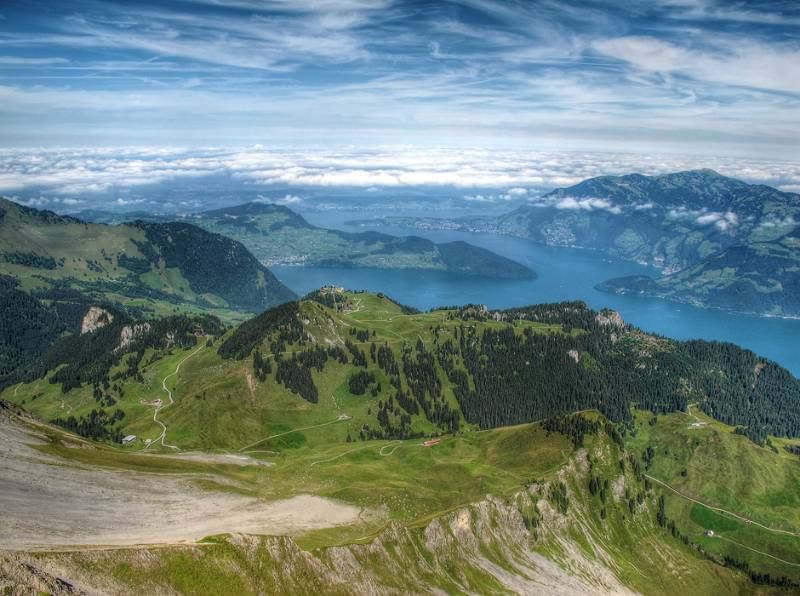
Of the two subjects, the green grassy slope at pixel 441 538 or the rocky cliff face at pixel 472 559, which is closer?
the rocky cliff face at pixel 472 559

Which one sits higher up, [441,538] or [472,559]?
[441,538]

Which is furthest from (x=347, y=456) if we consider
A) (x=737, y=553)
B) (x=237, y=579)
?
(x=737, y=553)

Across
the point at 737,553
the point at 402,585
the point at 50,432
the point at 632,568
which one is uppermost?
the point at 50,432

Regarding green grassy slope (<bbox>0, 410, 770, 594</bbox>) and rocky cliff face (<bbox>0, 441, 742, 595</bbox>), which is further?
green grassy slope (<bbox>0, 410, 770, 594</bbox>)

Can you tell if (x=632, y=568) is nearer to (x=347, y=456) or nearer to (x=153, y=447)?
(x=347, y=456)

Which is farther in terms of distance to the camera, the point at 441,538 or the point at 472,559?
the point at 472,559

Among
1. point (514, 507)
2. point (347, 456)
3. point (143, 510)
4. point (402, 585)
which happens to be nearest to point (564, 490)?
point (514, 507)

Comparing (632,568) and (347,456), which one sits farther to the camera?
(347,456)

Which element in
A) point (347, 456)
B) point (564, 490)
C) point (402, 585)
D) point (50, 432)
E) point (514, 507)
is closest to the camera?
point (402, 585)

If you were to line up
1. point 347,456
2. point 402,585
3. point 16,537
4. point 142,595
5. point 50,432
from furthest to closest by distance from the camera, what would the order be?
point 347,456 → point 50,432 → point 402,585 → point 16,537 → point 142,595

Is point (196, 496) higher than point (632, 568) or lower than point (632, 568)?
higher
